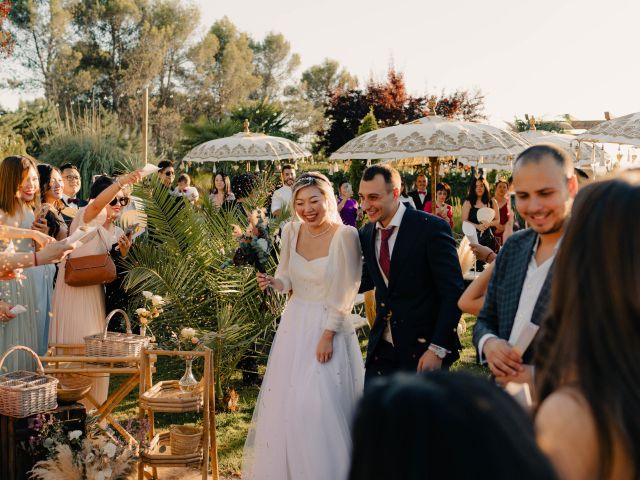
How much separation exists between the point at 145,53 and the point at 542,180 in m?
46.3

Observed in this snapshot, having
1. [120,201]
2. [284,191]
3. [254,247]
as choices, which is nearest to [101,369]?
[254,247]

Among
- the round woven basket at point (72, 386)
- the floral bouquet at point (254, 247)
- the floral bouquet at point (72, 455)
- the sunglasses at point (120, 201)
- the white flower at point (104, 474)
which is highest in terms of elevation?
the sunglasses at point (120, 201)

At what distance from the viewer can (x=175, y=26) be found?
47.8m

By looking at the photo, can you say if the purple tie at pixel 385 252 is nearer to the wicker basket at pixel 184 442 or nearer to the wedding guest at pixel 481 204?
the wicker basket at pixel 184 442

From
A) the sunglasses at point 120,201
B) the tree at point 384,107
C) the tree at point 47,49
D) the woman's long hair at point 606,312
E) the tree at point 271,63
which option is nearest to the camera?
the woman's long hair at point 606,312

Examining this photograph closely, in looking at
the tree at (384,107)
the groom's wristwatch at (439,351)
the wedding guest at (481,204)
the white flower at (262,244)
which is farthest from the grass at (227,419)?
the tree at (384,107)

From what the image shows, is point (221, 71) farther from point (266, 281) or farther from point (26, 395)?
point (26, 395)

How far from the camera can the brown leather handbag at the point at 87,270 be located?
5.68 meters

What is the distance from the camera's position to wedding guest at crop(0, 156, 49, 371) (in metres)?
5.10

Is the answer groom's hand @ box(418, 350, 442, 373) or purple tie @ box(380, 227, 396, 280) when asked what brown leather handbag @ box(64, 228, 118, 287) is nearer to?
purple tie @ box(380, 227, 396, 280)

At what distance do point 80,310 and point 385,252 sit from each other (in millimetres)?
3037

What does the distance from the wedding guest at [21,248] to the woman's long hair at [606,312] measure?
4531mm

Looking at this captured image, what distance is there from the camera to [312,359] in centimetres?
443

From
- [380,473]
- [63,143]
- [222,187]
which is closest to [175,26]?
[63,143]
